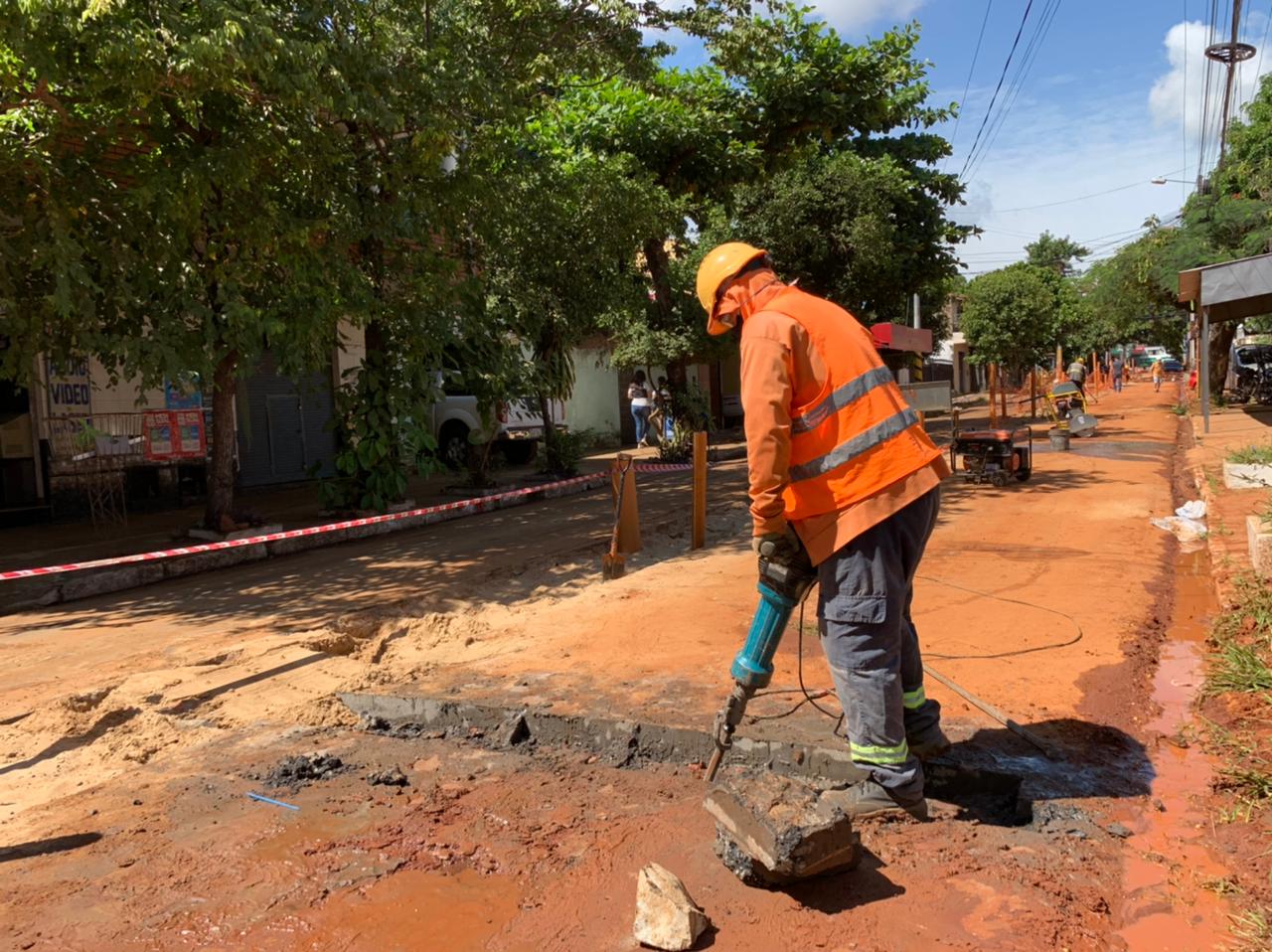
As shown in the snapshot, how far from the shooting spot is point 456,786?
368cm

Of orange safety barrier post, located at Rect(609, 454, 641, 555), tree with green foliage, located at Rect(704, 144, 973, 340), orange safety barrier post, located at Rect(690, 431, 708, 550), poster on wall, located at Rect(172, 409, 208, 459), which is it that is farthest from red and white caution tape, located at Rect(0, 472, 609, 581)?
tree with green foliage, located at Rect(704, 144, 973, 340)

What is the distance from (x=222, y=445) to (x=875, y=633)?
28.4 feet

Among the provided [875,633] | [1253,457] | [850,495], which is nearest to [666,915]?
[875,633]

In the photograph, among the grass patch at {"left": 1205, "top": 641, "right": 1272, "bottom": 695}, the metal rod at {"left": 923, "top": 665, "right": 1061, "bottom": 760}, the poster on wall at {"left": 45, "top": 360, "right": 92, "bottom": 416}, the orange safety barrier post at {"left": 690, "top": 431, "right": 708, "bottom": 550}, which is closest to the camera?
the metal rod at {"left": 923, "top": 665, "right": 1061, "bottom": 760}

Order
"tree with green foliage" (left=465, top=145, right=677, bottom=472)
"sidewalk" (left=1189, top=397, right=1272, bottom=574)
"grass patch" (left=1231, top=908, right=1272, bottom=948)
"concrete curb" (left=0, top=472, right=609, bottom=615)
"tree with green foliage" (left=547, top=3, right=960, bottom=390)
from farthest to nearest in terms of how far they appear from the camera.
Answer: "tree with green foliage" (left=547, top=3, right=960, bottom=390) < "tree with green foliage" (left=465, top=145, right=677, bottom=472) < "concrete curb" (left=0, top=472, right=609, bottom=615) < "sidewalk" (left=1189, top=397, right=1272, bottom=574) < "grass patch" (left=1231, top=908, right=1272, bottom=948)

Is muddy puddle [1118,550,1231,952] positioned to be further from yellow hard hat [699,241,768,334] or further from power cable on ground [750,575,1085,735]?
yellow hard hat [699,241,768,334]

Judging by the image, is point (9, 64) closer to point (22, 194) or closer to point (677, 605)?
point (22, 194)

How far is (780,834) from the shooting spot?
2732 mm

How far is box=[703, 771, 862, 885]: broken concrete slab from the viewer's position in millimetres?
2730

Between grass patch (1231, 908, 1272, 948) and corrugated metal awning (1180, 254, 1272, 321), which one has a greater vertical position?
corrugated metal awning (1180, 254, 1272, 321)

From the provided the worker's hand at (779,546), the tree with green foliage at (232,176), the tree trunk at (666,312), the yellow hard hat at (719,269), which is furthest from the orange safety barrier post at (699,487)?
the tree trunk at (666,312)

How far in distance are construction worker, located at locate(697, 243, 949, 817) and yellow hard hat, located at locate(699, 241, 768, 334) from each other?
10.2 inches

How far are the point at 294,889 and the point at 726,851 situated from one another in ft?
4.54

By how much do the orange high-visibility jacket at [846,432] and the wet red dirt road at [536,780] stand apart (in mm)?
1168
